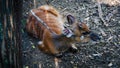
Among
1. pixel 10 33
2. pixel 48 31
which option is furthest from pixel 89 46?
pixel 10 33

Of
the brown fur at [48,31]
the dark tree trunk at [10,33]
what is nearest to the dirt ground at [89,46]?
the brown fur at [48,31]

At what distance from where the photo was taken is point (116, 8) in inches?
207

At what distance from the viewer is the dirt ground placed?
3.96m

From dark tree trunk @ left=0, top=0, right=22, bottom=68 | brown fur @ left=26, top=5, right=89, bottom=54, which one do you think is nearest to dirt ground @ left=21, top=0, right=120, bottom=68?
brown fur @ left=26, top=5, right=89, bottom=54

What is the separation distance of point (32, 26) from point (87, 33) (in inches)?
31.0

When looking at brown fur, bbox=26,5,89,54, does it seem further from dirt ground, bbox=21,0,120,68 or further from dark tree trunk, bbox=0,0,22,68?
dark tree trunk, bbox=0,0,22,68

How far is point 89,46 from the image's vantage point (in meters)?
4.32

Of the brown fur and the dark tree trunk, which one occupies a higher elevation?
the dark tree trunk

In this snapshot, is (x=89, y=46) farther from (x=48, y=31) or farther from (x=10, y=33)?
(x=10, y=33)

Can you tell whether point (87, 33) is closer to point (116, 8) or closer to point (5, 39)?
point (116, 8)

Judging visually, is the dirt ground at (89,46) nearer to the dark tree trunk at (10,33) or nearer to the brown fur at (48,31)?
the brown fur at (48,31)

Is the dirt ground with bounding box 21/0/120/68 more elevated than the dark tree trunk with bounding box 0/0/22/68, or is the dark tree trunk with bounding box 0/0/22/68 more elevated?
the dark tree trunk with bounding box 0/0/22/68

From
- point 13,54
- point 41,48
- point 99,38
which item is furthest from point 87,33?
point 13,54

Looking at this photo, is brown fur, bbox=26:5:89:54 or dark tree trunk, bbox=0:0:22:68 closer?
dark tree trunk, bbox=0:0:22:68
